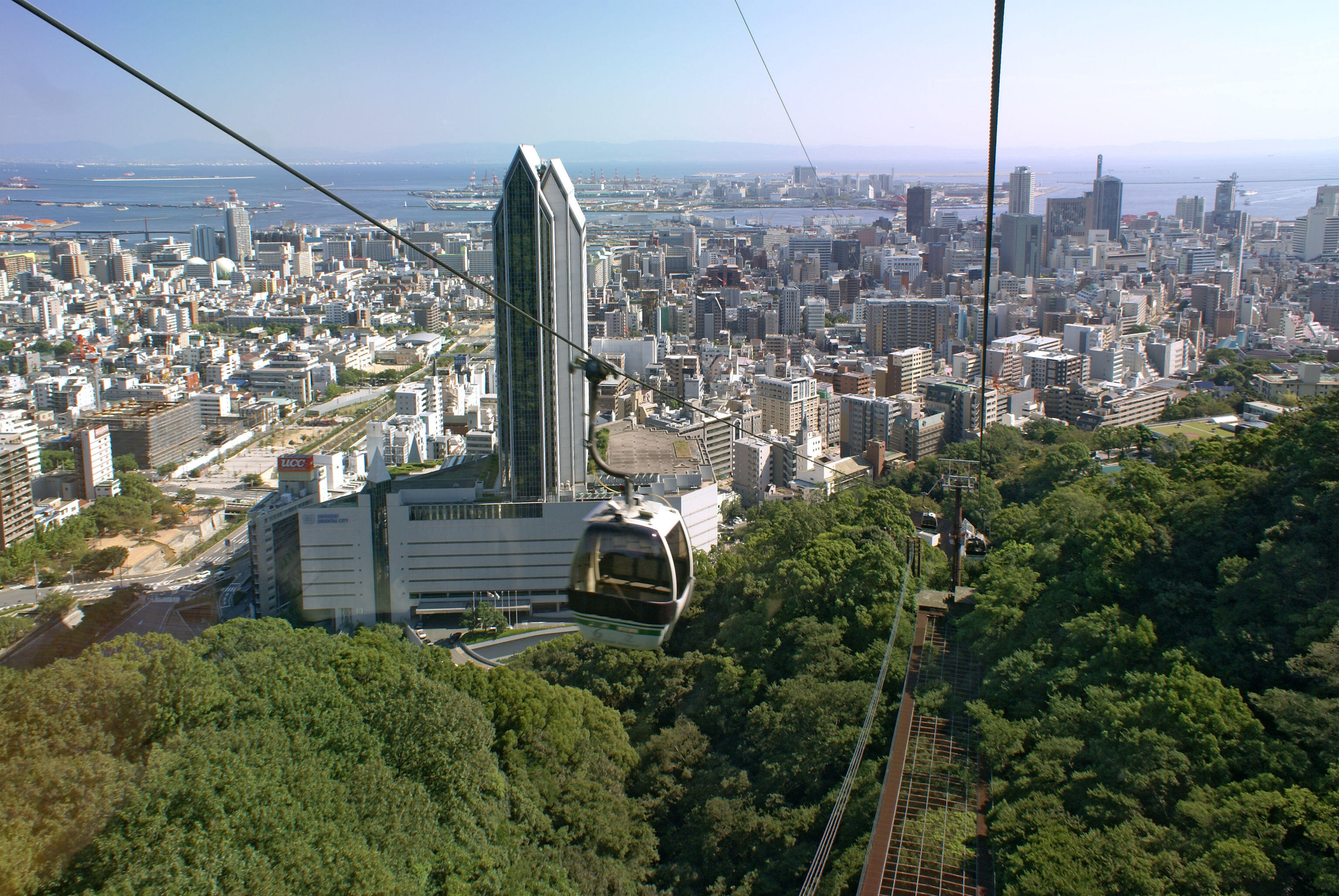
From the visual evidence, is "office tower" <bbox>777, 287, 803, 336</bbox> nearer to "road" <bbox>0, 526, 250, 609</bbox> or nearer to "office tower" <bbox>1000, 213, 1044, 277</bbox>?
"office tower" <bbox>1000, 213, 1044, 277</bbox>

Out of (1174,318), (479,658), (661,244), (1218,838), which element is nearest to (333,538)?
(479,658)

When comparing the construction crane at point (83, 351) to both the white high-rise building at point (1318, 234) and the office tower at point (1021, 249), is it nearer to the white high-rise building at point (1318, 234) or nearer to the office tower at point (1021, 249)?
the office tower at point (1021, 249)

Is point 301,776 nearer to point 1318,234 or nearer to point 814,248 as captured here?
point 814,248

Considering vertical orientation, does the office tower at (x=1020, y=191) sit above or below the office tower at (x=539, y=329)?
above

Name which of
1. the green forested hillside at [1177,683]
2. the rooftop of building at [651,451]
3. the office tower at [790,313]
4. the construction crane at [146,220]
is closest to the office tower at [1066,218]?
the office tower at [790,313]

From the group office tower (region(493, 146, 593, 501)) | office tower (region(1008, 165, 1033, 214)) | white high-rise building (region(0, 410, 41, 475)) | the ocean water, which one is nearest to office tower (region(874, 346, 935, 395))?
the ocean water

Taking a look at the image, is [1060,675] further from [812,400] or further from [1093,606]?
[812,400]
